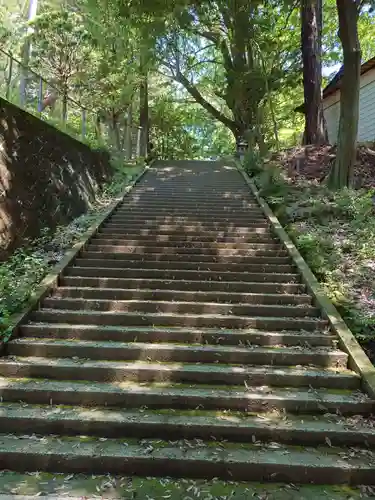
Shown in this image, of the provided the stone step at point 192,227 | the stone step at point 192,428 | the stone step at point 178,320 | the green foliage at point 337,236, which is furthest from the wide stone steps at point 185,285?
the stone step at point 192,428

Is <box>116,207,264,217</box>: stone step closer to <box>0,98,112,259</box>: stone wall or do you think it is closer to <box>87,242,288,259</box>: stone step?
<box>0,98,112,259</box>: stone wall

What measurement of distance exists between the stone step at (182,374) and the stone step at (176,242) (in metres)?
3.44

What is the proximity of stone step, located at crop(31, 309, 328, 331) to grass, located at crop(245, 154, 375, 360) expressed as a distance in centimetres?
57

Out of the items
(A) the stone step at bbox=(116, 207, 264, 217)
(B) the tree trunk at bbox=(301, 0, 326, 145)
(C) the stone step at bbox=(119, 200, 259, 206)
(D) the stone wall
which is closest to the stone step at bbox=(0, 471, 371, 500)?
(D) the stone wall

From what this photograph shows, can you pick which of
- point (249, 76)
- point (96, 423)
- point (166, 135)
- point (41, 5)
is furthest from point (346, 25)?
point (166, 135)

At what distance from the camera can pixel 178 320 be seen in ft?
17.9

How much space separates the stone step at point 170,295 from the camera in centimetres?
598

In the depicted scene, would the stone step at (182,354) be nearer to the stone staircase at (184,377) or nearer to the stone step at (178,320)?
the stone staircase at (184,377)

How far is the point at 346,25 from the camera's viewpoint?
9367 millimetres

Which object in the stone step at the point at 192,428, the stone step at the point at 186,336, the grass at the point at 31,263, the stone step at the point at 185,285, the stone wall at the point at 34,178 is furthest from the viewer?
the stone wall at the point at 34,178

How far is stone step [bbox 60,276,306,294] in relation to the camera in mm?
6281

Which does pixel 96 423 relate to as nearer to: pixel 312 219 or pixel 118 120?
pixel 312 219

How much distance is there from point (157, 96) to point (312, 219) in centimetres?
1600

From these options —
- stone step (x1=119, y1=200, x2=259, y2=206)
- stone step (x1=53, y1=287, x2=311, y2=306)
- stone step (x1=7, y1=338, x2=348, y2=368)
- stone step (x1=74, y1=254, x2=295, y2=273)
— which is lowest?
stone step (x1=7, y1=338, x2=348, y2=368)
